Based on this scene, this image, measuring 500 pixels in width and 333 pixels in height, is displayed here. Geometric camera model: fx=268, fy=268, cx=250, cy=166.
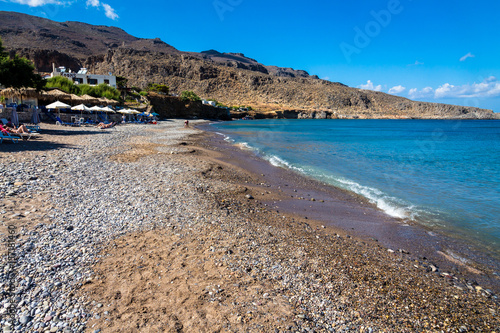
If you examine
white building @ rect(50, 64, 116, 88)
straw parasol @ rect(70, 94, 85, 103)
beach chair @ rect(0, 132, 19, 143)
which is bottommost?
beach chair @ rect(0, 132, 19, 143)

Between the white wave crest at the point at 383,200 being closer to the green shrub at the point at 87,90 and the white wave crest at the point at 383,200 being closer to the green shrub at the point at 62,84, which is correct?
the green shrub at the point at 62,84

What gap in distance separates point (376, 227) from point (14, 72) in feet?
78.9

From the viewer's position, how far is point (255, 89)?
129625mm

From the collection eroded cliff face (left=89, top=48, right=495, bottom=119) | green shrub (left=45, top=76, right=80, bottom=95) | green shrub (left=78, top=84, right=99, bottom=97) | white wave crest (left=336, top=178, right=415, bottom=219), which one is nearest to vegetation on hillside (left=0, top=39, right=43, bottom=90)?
white wave crest (left=336, top=178, right=415, bottom=219)

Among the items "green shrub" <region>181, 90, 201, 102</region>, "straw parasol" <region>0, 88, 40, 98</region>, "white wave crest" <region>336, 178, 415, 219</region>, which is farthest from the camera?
"green shrub" <region>181, 90, 201, 102</region>

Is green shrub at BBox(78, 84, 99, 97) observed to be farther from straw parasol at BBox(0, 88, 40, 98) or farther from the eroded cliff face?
the eroded cliff face

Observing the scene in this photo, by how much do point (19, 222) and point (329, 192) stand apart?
9.52 m

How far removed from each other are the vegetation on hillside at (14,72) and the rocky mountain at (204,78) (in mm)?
91115

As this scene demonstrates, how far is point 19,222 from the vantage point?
210 inches

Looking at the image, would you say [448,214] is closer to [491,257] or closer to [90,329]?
[491,257]

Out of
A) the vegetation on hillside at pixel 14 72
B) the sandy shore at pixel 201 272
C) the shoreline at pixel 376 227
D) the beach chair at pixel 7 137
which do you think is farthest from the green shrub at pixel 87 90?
the shoreline at pixel 376 227

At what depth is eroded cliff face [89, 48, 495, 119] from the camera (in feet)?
373

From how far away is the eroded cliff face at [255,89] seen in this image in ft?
373

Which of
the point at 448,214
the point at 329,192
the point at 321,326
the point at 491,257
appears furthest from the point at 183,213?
the point at 448,214
